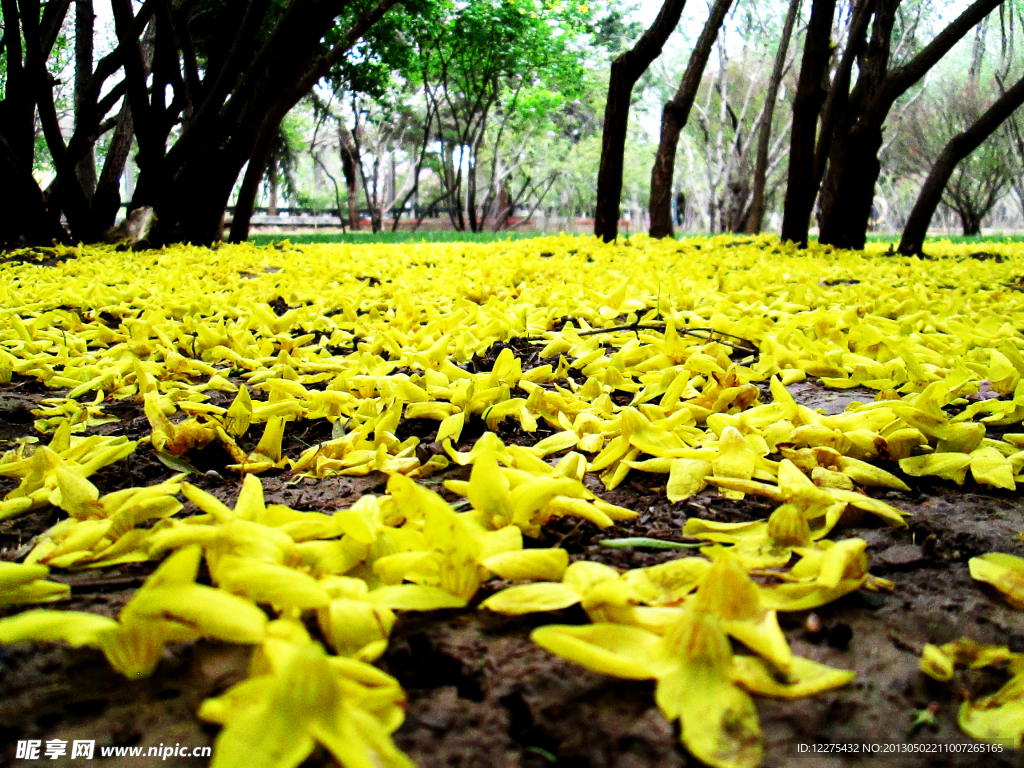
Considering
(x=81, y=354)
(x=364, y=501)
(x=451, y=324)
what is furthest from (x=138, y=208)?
(x=364, y=501)

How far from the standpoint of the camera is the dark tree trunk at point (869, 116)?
5078 mm

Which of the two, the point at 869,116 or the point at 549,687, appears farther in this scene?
the point at 869,116

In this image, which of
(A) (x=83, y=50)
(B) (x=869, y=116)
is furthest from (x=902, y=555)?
(A) (x=83, y=50)

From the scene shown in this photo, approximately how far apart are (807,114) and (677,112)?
57.7 inches

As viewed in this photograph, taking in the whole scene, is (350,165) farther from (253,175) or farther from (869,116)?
(869,116)

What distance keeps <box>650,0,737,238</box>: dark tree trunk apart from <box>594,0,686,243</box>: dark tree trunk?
0.73m

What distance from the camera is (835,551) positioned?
72 centimetres

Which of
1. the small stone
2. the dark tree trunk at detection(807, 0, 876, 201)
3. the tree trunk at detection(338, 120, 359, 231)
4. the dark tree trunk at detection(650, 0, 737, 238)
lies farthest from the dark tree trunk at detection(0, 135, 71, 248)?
the tree trunk at detection(338, 120, 359, 231)

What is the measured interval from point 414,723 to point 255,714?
0.44 feet

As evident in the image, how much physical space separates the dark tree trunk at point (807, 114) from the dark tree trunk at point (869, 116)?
10.1 inches

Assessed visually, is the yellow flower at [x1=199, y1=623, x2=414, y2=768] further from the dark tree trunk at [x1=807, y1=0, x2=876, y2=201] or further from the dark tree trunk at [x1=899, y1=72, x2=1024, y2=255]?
the dark tree trunk at [x1=807, y1=0, x2=876, y2=201]

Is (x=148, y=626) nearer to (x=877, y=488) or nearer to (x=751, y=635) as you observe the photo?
(x=751, y=635)

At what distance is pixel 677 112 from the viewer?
22.7ft

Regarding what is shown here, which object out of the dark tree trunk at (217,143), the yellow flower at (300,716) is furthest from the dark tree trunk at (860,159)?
the yellow flower at (300,716)
